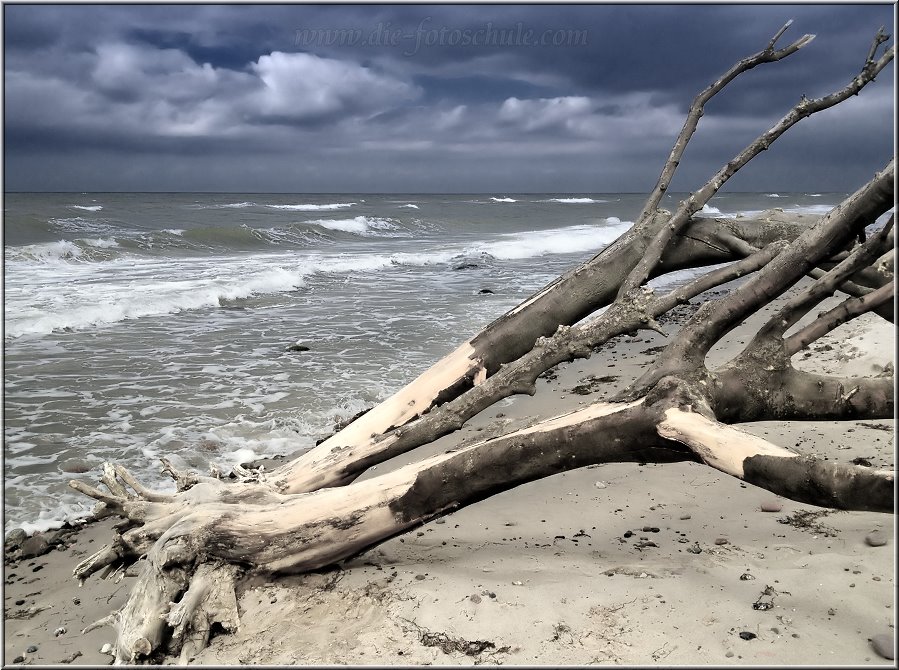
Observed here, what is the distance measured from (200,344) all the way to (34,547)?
4.83 metres

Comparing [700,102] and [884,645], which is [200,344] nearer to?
[700,102]

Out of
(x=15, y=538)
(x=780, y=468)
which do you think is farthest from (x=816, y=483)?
(x=15, y=538)

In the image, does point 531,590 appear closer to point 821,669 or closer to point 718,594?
point 718,594

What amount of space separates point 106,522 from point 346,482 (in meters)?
1.81

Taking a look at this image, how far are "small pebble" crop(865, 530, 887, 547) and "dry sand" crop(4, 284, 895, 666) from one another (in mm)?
38

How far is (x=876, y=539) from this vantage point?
293 centimetres

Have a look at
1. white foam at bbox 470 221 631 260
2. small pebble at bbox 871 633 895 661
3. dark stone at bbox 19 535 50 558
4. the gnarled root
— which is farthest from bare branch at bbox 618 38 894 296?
white foam at bbox 470 221 631 260

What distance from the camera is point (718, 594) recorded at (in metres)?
2.66

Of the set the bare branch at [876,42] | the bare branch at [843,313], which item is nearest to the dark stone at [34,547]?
the bare branch at [843,313]

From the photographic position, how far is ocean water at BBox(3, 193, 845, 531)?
17.0 feet

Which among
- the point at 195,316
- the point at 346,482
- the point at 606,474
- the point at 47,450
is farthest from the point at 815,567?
the point at 195,316

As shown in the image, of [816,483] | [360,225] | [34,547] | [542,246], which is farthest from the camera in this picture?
[360,225]

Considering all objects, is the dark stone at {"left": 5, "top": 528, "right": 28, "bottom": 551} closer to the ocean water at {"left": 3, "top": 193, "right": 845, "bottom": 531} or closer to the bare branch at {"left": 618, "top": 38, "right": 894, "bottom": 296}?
the ocean water at {"left": 3, "top": 193, "right": 845, "bottom": 531}

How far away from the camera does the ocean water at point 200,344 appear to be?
204 inches
